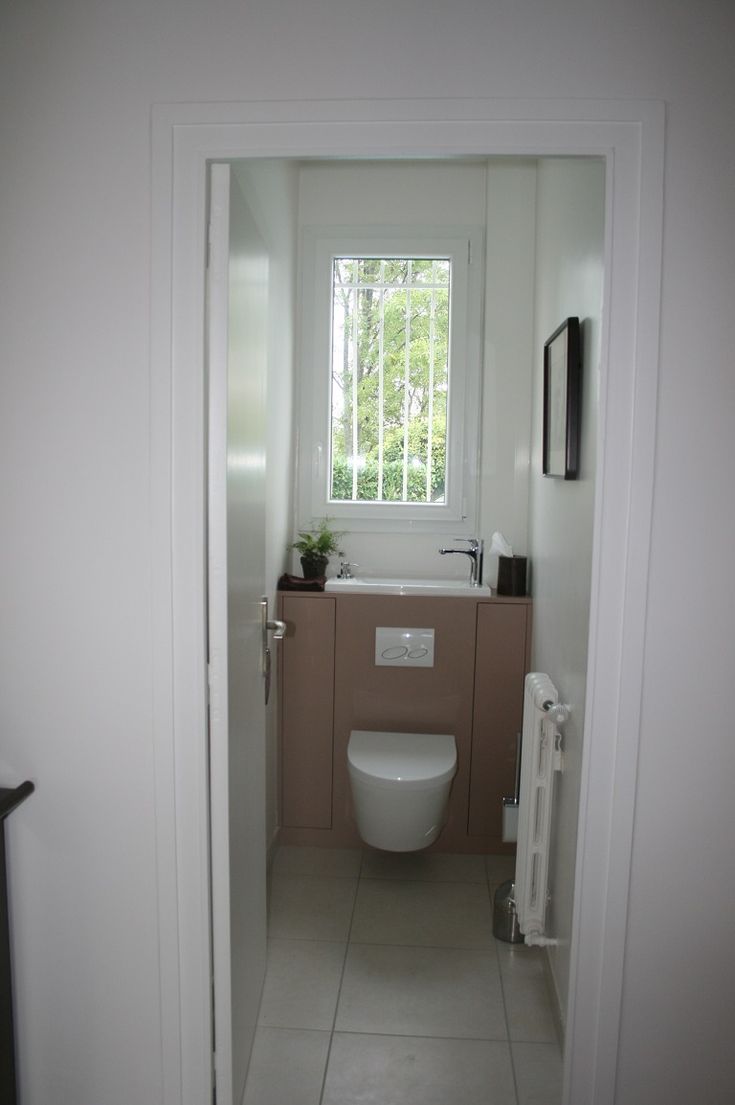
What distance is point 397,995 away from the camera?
232cm

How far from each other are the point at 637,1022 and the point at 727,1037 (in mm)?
178

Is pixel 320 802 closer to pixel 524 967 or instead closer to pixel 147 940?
pixel 524 967

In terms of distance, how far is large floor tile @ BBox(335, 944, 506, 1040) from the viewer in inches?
86.5

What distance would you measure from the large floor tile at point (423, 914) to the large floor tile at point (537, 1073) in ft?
1.53

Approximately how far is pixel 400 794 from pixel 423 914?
454 mm

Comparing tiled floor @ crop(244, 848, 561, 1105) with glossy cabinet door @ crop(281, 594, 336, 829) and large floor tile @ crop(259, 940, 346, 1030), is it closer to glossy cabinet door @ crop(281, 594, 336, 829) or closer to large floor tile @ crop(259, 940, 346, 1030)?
Answer: large floor tile @ crop(259, 940, 346, 1030)

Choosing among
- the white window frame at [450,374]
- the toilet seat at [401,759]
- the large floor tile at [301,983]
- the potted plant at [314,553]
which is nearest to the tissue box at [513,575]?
the white window frame at [450,374]

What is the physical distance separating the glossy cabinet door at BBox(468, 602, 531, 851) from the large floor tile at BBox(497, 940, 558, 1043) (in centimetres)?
59

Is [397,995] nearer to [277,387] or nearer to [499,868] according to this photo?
[499,868]

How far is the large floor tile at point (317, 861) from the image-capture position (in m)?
3.01

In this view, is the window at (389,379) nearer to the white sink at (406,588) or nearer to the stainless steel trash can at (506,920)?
the white sink at (406,588)

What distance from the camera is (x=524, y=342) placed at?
324 centimetres

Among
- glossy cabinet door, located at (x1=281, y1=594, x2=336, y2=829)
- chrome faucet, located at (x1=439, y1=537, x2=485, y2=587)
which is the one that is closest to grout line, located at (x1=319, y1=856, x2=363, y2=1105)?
glossy cabinet door, located at (x1=281, y1=594, x2=336, y2=829)

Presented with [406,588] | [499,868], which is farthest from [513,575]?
[499,868]
